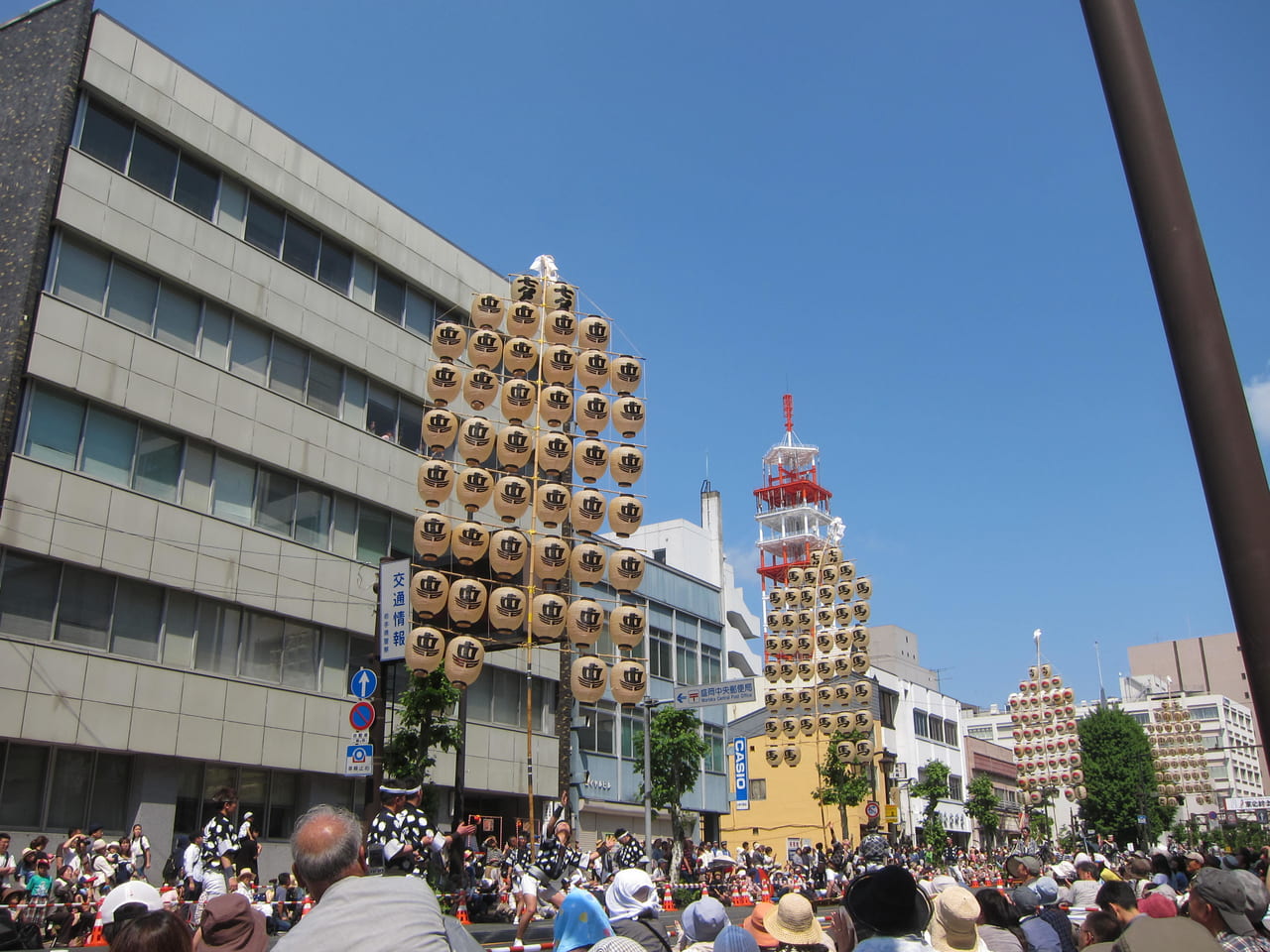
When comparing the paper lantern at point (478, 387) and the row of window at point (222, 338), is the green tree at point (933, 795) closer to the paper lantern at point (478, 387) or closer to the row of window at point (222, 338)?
the row of window at point (222, 338)

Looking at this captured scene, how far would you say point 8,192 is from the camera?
908 inches

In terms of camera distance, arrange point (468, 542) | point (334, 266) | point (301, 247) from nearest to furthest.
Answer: point (468, 542) → point (301, 247) → point (334, 266)

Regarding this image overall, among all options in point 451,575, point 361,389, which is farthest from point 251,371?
point 451,575

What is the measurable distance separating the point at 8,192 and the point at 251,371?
21.9 ft

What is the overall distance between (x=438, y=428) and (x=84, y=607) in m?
8.58

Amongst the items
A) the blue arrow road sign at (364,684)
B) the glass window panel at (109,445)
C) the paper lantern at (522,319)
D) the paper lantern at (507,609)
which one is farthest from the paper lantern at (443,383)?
the blue arrow road sign at (364,684)

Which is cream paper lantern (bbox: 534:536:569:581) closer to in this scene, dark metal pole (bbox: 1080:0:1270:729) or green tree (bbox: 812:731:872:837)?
dark metal pole (bbox: 1080:0:1270:729)

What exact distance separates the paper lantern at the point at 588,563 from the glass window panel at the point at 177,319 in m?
10.8

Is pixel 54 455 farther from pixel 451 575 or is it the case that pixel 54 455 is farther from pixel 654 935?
pixel 654 935

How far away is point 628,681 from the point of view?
2594 centimetres

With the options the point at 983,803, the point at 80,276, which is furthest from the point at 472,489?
the point at 983,803

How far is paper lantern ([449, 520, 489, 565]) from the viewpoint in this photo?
2433cm

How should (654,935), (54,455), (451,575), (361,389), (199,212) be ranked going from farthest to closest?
(361,389)
(199,212)
(451,575)
(54,455)
(654,935)

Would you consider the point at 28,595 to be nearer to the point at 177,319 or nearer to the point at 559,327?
the point at 177,319
